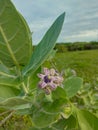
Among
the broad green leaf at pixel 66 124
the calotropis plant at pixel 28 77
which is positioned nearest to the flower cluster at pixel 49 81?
the calotropis plant at pixel 28 77

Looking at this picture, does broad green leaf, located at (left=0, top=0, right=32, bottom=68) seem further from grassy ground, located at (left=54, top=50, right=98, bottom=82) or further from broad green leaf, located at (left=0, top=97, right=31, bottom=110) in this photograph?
grassy ground, located at (left=54, top=50, right=98, bottom=82)

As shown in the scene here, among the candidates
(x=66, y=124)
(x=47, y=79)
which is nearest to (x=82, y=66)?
(x=66, y=124)

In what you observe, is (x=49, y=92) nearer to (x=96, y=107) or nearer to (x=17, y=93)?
(x=17, y=93)

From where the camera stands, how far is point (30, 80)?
30.1 inches

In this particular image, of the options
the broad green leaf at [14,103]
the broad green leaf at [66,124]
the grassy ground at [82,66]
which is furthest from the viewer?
the grassy ground at [82,66]

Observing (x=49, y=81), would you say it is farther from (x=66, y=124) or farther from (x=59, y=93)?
(x=66, y=124)

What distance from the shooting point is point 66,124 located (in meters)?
0.82

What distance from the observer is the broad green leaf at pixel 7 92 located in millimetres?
722

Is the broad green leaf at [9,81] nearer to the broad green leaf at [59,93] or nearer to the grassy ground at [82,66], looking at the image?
the broad green leaf at [59,93]

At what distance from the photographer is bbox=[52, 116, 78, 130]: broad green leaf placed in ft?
2.67

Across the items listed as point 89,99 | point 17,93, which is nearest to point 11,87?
point 17,93

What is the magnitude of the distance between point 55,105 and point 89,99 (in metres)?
0.65

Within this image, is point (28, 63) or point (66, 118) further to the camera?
point (66, 118)

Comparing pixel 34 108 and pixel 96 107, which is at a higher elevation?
pixel 34 108
